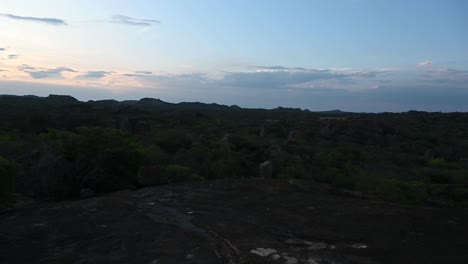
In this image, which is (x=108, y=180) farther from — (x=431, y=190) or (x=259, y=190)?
(x=431, y=190)

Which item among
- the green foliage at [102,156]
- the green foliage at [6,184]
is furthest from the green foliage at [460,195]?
the green foliage at [6,184]

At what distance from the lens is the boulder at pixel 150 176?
47.0 ft

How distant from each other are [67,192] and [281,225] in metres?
7.60

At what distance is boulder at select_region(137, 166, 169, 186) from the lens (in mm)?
14328

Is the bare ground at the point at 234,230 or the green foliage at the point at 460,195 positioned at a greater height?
the bare ground at the point at 234,230

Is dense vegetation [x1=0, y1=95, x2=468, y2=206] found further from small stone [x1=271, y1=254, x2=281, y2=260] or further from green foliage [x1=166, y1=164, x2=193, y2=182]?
small stone [x1=271, y1=254, x2=281, y2=260]

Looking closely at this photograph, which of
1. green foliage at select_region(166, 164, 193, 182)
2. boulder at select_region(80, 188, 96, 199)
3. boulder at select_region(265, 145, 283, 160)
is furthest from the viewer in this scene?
boulder at select_region(265, 145, 283, 160)

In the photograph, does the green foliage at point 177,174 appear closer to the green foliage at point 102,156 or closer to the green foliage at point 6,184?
the green foliage at point 102,156

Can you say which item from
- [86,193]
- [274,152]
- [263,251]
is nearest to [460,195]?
[274,152]

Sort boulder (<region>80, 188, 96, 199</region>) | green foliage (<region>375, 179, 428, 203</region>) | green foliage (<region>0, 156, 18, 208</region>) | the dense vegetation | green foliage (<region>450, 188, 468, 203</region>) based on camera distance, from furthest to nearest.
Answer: the dense vegetation, boulder (<region>80, 188, 96, 199</region>), green foliage (<region>450, 188, 468, 203</region>), green foliage (<region>375, 179, 428, 203</region>), green foliage (<region>0, 156, 18, 208</region>)

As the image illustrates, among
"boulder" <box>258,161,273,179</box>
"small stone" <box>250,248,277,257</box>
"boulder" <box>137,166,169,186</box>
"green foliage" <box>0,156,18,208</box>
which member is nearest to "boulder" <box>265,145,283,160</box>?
"boulder" <box>258,161,273,179</box>

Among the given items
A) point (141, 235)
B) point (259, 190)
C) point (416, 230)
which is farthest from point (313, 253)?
point (259, 190)

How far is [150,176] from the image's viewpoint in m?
14.4

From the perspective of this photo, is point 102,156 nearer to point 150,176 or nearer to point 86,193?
point 86,193
